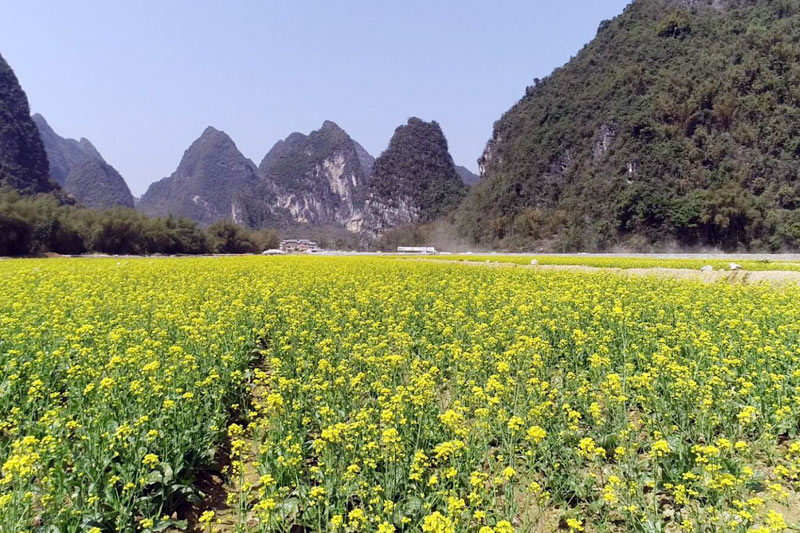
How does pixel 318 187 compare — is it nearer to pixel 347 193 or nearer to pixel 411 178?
pixel 347 193

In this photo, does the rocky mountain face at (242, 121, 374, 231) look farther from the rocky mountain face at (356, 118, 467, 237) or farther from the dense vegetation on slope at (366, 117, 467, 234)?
the dense vegetation on slope at (366, 117, 467, 234)

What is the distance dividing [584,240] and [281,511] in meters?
57.5

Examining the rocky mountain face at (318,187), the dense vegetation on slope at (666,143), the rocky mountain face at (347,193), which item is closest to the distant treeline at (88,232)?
the dense vegetation on slope at (666,143)

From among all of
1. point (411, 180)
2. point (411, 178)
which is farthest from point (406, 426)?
point (411, 178)

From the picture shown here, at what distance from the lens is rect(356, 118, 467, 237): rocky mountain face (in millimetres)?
123812

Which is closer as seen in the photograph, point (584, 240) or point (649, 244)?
point (649, 244)

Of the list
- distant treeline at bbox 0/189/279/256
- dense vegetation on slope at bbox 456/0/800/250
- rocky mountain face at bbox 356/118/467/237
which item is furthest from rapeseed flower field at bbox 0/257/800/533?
rocky mountain face at bbox 356/118/467/237

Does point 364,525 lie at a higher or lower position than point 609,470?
higher

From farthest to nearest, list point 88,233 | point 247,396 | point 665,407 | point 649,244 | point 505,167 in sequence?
point 505,167, point 649,244, point 88,233, point 247,396, point 665,407

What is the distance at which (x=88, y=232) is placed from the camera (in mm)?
46781

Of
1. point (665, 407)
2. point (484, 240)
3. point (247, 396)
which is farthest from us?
point (484, 240)

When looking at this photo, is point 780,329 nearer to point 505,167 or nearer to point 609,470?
point 609,470

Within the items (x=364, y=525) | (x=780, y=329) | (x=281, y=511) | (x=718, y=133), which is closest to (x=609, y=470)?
(x=364, y=525)

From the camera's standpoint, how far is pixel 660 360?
502 centimetres
